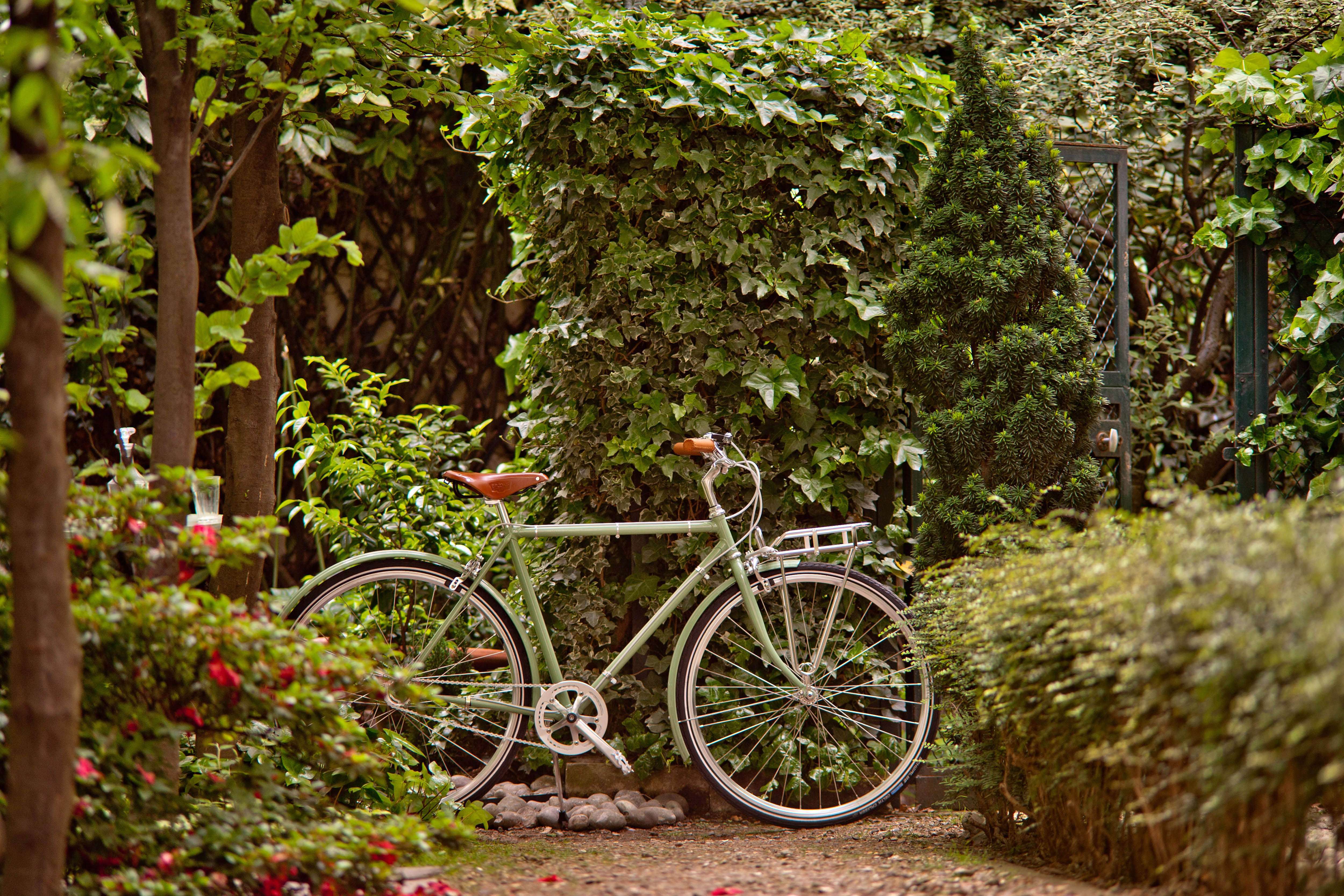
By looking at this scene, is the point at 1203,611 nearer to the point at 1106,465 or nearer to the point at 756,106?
the point at 756,106

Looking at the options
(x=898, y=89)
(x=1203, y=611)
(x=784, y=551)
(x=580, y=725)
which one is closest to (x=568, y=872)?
(x=580, y=725)

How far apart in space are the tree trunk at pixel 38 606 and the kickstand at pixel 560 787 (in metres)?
1.62

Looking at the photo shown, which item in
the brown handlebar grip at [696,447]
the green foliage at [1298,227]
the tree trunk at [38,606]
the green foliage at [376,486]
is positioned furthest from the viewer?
the green foliage at [376,486]

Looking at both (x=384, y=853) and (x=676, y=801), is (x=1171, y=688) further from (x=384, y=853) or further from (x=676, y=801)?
(x=676, y=801)

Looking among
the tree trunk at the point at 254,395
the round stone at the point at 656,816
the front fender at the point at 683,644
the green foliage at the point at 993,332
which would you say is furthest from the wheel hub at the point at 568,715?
the green foliage at the point at 993,332

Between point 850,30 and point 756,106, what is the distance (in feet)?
1.46

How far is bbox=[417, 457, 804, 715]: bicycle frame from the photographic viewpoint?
10.4 feet

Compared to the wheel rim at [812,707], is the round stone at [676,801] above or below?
below

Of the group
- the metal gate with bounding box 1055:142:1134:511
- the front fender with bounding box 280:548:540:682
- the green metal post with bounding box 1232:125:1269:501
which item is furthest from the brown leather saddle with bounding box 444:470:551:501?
the green metal post with bounding box 1232:125:1269:501

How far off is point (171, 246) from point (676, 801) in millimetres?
2132

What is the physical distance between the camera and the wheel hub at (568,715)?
317cm

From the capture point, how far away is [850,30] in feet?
11.4

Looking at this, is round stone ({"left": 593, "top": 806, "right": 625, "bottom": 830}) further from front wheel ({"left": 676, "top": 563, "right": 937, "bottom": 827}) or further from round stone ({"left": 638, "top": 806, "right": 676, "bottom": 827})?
front wheel ({"left": 676, "top": 563, "right": 937, "bottom": 827})

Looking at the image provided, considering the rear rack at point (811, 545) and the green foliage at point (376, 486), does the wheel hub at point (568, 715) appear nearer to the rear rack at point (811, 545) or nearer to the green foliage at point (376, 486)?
the rear rack at point (811, 545)
